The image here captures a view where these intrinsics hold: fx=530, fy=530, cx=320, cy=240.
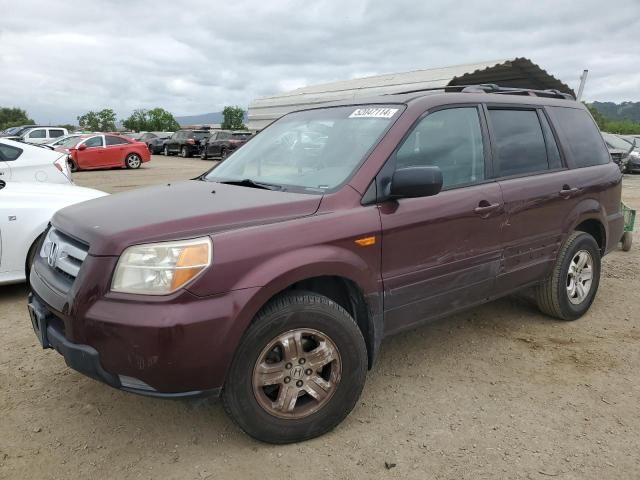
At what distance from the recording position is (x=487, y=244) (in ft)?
11.4

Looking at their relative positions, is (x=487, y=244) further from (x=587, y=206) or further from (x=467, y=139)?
(x=587, y=206)

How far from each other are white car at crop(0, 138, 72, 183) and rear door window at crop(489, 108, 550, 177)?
688 centimetres

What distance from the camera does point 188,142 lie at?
30.6m

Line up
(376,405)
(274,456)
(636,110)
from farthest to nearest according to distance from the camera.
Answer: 1. (636,110)
2. (376,405)
3. (274,456)

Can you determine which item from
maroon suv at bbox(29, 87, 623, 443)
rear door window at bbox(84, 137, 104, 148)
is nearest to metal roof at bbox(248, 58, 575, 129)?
maroon suv at bbox(29, 87, 623, 443)

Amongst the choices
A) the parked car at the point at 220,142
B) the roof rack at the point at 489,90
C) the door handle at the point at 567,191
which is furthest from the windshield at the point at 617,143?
the parked car at the point at 220,142

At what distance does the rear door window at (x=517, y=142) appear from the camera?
3.67 meters

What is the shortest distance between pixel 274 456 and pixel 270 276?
91 cm

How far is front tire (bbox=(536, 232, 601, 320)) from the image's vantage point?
4195mm

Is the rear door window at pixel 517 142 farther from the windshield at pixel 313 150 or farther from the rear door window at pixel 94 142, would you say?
the rear door window at pixel 94 142

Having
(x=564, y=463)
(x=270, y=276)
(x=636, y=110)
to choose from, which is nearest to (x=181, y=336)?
(x=270, y=276)

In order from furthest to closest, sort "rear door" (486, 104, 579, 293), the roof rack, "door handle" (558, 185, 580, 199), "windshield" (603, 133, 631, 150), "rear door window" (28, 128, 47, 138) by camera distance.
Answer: "rear door window" (28, 128, 47, 138), "windshield" (603, 133, 631, 150), "door handle" (558, 185, 580, 199), the roof rack, "rear door" (486, 104, 579, 293)

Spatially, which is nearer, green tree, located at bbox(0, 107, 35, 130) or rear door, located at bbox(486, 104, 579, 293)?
rear door, located at bbox(486, 104, 579, 293)

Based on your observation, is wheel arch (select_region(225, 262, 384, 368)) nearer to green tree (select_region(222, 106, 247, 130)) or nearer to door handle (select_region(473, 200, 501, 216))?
door handle (select_region(473, 200, 501, 216))
